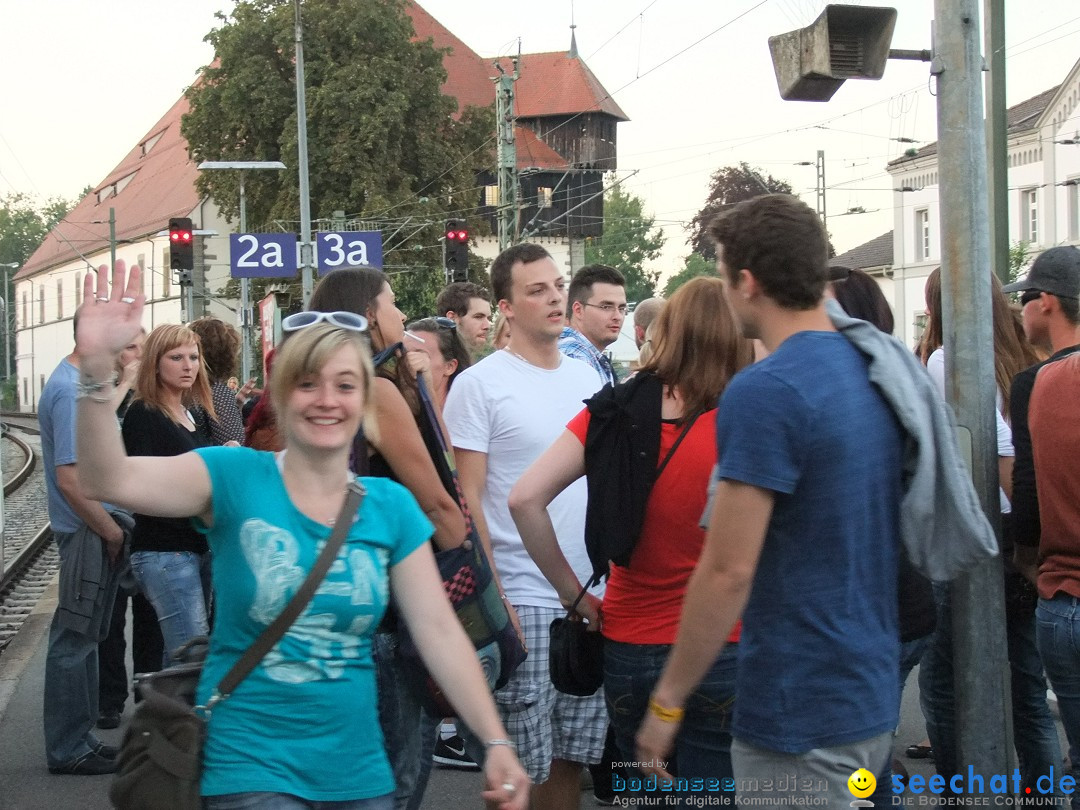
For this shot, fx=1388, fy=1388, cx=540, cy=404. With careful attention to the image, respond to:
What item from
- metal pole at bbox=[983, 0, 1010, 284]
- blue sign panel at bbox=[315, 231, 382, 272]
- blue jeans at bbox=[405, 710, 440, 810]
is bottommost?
blue jeans at bbox=[405, 710, 440, 810]

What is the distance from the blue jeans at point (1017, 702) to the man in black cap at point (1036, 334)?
0.45m

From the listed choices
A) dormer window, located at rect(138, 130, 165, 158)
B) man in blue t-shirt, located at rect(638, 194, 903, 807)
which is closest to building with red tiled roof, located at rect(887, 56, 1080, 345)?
man in blue t-shirt, located at rect(638, 194, 903, 807)

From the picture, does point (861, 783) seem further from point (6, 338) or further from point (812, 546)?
point (6, 338)

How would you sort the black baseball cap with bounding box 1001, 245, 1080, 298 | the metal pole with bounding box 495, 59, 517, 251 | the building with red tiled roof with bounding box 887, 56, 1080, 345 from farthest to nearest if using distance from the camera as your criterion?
1. the building with red tiled roof with bounding box 887, 56, 1080, 345
2. the metal pole with bounding box 495, 59, 517, 251
3. the black baseball cap with bounding box 1001, 245, 1080, 298

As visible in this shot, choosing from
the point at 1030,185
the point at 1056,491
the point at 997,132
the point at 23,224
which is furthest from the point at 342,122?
the point at 23,224

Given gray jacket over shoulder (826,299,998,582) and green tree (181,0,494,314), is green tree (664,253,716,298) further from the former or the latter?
gray jacket over shoulder (826,299,998,582)

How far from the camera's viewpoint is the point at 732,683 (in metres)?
3.44

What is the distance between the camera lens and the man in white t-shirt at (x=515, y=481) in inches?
175

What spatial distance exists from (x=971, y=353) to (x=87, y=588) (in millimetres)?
4030

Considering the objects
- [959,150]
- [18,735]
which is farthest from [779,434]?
[18,735]

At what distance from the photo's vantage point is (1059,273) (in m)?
4.26

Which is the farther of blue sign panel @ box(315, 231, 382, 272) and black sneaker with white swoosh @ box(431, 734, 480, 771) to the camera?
blue sign panel @ box(315, 231, 382, 272)

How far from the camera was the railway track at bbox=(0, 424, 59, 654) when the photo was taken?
1130 cm

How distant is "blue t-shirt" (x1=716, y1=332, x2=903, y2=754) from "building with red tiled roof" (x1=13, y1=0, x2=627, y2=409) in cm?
6188
